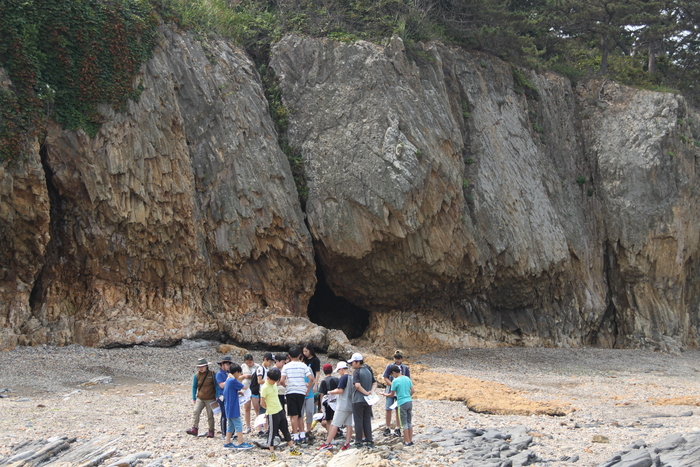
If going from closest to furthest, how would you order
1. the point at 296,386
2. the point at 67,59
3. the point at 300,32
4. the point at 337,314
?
the point at 296,386 < the point at 67,59 < the point at 300,32 < the point at 337,314

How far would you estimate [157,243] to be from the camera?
16.6m

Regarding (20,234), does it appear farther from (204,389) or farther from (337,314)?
(337,314)

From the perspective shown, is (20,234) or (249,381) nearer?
(249,381)

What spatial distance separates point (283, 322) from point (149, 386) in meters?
5.62

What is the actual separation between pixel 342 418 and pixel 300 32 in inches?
650

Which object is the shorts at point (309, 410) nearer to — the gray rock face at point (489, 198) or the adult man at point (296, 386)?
the adult man at point (296, 386)

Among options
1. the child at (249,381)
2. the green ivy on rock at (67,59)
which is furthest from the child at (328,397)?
the green ivy on rock at (67,59)

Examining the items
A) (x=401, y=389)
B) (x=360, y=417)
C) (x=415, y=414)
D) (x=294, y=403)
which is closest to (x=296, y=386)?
(x=294, y=403)

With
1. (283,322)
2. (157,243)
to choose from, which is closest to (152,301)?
(157,243)

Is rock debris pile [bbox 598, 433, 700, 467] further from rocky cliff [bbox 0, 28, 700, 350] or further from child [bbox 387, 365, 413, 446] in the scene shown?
rocky cliff [bbox 0, 28, 700, 350]

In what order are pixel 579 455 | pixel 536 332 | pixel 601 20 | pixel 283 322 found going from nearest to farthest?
1. pixel 579 455
2. pixel 283 322
3. pixel 536 332
4. pixel 601 20

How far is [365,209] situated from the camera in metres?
19.0

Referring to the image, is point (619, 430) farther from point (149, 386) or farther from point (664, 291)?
point (664, 291)

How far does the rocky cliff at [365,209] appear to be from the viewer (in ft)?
51.6
